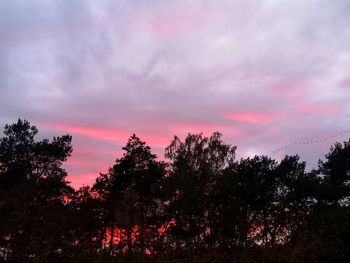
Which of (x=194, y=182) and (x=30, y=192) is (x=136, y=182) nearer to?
(x=194, y=182)

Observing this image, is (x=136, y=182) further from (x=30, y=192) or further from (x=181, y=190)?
(x=30, y=192)

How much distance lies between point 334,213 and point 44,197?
2258 centimetres

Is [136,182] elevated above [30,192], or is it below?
above

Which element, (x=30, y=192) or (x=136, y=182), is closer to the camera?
(x=30, y=192)

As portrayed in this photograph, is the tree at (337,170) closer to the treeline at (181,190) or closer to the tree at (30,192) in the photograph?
the treeline at (181,190)

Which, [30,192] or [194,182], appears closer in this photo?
[30,192]

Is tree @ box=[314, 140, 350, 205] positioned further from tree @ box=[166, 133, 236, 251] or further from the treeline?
tree @ box=[166, 133, 236, 251]

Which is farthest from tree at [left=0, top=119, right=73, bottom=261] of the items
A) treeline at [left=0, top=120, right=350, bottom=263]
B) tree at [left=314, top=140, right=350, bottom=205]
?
tree at [left=314, top=140, right=350, bottom=205]

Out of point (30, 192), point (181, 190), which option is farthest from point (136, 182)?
point (30, 192)

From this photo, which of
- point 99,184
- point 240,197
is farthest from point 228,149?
point 99,184

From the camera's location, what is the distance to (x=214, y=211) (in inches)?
1890

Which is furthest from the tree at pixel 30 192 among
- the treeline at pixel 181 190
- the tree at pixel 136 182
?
the tree at pixel 136 182

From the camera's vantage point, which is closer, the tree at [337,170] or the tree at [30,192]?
the tree at [30,192]

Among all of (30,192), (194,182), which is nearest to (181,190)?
(194,182)
